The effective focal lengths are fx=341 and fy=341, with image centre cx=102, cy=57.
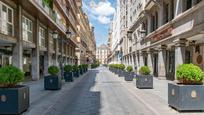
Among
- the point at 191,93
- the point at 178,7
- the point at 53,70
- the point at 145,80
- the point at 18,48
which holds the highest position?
the point at 178,7

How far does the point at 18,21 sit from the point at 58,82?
20.9ft

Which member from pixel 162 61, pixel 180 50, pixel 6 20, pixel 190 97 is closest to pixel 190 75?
pixel 190 97

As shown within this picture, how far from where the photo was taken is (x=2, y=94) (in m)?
10.2

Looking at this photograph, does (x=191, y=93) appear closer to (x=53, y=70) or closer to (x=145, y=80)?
(x=145, y=80)

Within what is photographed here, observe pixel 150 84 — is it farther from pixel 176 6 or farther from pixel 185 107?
pixel 185 107

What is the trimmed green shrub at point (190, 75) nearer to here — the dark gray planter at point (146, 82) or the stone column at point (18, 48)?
the dark gray planter at point (146, 82)

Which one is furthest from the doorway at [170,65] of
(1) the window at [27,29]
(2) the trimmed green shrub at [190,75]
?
(2) the trimmed green shrub at [190,75]

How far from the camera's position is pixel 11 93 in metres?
10.2

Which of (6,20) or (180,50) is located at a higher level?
(6,20)

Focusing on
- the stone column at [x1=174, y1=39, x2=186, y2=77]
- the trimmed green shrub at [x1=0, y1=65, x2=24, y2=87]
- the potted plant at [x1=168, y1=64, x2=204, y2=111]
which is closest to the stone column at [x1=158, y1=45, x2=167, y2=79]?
the stone column at [x1=174, y1=39, x2=186, y2=77]

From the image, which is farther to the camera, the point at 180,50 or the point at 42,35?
the point at 42,35

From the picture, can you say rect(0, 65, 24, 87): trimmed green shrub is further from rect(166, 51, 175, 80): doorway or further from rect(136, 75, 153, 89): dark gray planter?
rect(166, 51, 175, 80): doorway

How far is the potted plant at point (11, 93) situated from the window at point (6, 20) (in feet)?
34.8

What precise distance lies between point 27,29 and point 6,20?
634 cm
